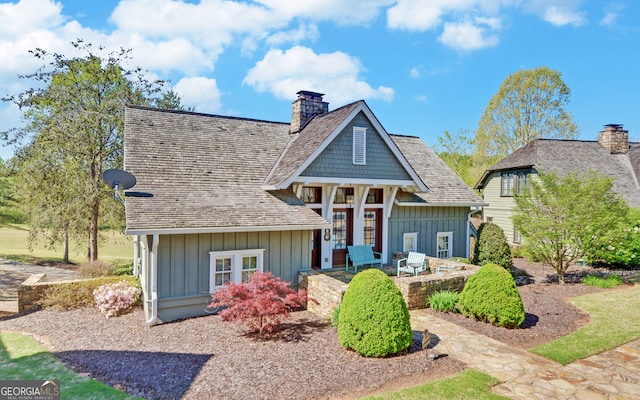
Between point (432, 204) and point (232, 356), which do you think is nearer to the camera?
point (232, 356)

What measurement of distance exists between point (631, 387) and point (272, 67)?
50.6 ft

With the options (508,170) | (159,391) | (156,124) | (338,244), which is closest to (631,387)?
(159,391)

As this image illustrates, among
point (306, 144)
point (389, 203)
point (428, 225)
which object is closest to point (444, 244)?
point (428, 225)

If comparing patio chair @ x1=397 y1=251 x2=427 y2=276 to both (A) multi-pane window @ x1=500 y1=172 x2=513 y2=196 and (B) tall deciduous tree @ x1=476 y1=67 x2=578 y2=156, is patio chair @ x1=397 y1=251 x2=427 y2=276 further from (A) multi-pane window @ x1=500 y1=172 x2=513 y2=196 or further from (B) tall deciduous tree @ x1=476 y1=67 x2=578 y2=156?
(B) tall deciduous tree @ x1=476 y1=67 x2=578 y2=156

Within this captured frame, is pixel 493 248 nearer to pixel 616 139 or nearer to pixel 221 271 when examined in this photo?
pixel 221 271

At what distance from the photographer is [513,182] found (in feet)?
81.8

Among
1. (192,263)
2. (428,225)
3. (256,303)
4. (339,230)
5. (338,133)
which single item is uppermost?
(338,133)

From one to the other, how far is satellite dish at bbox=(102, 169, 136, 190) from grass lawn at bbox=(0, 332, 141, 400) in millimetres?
4236

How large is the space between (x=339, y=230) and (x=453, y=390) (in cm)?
830

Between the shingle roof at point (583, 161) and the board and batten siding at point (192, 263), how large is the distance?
59.6 ft

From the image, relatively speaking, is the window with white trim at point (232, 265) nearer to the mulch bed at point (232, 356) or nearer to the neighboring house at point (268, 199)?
the neighboring house at point (268, 199)

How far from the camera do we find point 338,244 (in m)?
14.1

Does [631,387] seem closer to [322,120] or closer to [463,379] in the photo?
[463,379]

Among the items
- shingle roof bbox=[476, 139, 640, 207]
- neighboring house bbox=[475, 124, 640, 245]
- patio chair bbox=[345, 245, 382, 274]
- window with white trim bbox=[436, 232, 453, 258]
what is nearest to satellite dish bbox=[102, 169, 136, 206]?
patio chair bbox=[345, 245, 382, 274]
